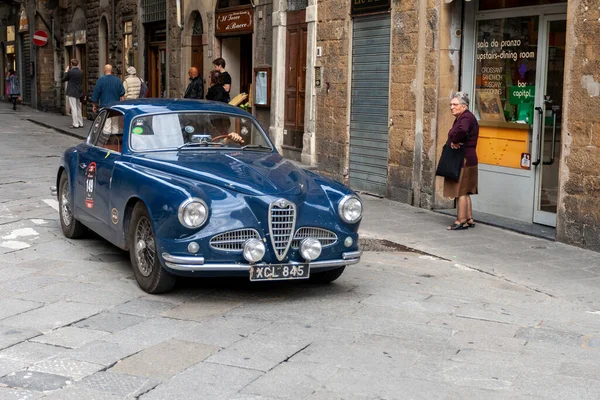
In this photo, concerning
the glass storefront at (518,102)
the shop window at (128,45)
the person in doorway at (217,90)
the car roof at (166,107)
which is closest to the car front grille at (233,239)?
the car roof at (166,107)

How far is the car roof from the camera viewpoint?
26.9 ft

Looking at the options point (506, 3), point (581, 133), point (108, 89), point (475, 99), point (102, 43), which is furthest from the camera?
point (102, 43)

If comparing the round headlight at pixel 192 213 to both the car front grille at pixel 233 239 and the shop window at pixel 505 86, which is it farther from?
the shop window at pixel 505 86

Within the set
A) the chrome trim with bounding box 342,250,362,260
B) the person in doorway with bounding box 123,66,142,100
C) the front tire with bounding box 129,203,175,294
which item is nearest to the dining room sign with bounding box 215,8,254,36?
the person in doorway with bounding box 123,66,142,100

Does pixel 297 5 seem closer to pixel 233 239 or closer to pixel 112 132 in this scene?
pixel 112 132

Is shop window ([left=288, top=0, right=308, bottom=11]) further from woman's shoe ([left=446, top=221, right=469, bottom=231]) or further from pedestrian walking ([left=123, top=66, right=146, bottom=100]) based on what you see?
woman's shoe ([left=446, top=221, right=469, bottom=231])

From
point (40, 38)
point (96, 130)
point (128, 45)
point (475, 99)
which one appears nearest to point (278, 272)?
point (96, 130)

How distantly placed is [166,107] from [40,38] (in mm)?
27406

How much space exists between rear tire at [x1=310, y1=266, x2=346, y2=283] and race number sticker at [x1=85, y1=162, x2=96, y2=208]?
2.24m

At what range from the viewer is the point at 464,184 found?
34.0ft

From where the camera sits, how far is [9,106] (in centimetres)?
3847

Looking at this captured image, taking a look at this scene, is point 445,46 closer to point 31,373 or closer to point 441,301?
point 441,301

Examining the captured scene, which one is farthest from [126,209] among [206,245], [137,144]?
[206,245]

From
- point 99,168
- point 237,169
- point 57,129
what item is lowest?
point 57,129
